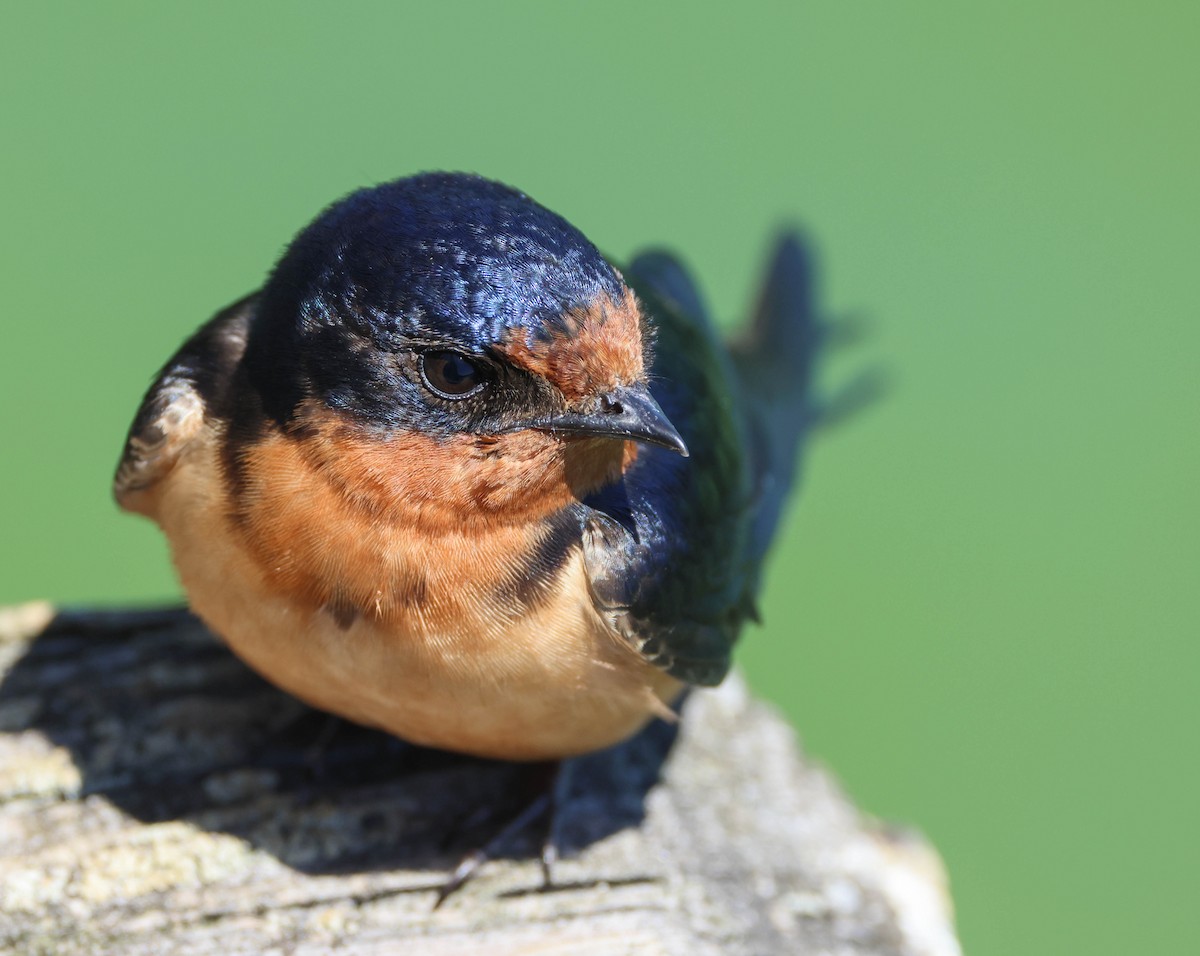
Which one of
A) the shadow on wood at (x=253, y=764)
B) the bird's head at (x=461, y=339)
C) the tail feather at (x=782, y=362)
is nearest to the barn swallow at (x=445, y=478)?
the bird's head at (x=461, y=339)

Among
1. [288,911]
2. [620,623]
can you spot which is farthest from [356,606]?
[288,911]

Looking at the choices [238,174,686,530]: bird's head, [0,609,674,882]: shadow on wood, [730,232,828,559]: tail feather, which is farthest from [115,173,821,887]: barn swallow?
[730,232,828,559]: tail feather

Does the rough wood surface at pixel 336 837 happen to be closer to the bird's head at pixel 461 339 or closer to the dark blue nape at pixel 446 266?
the bird's head at pixel 461 339

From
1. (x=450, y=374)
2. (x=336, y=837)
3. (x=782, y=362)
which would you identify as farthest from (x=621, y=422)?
(x=782, y=362)

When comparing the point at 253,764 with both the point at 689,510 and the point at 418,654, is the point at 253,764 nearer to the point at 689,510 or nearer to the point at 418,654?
the point at 418,654

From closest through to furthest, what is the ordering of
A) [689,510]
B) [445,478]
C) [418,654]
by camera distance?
[445,478] → [418,654] → [689,510]

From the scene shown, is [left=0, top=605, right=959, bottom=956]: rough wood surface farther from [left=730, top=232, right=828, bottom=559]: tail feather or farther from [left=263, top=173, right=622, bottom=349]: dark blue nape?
[left=263, top=173, right=622, bottom=349]: dark blue nape
